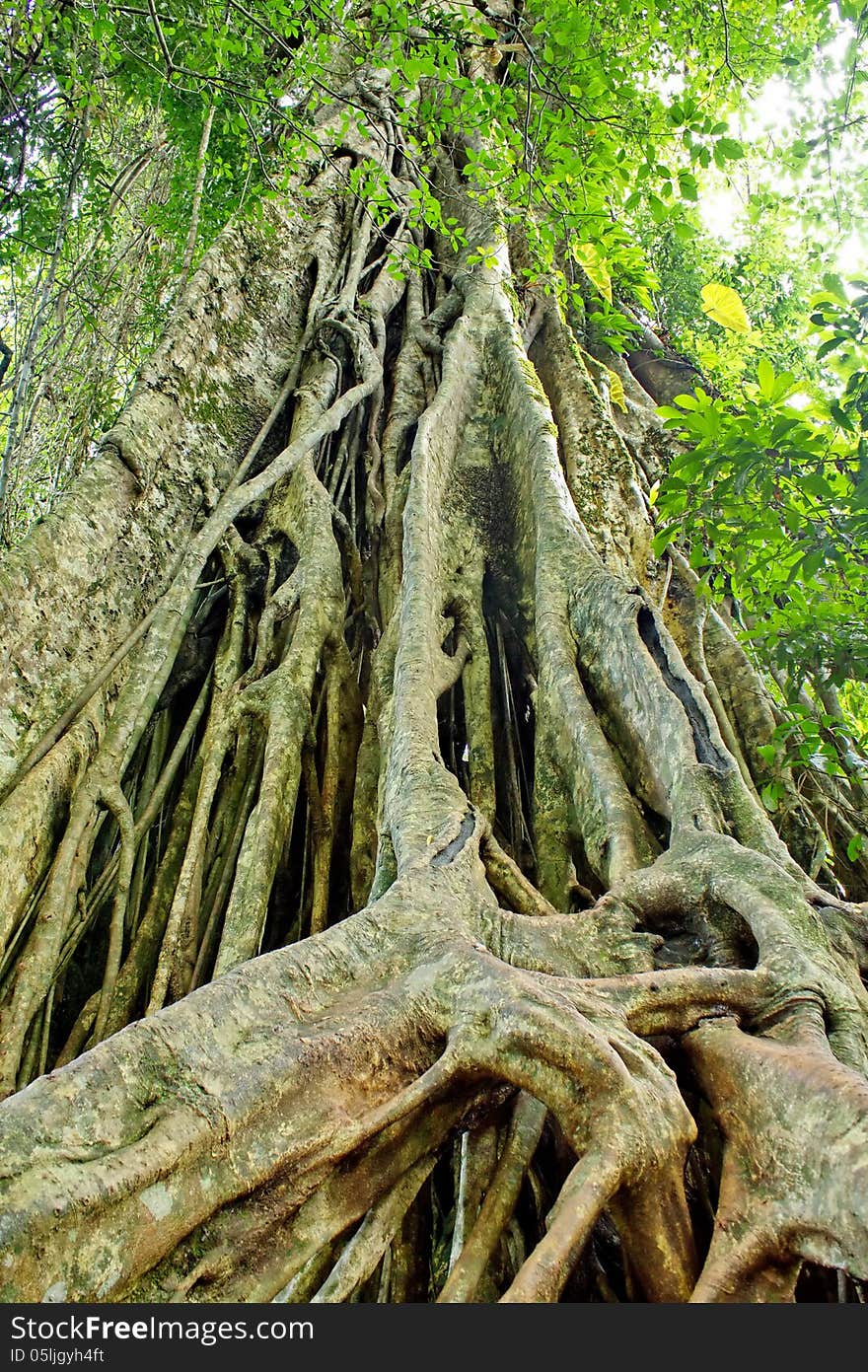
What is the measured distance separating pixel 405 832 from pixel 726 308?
19.5ft

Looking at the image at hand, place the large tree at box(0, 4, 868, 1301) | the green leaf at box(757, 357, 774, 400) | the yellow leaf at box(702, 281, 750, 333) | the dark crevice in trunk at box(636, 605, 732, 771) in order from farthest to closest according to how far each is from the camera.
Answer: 1. the yellow leaf at box(702, 281, 750, 333)
2. the green leaf at box(757, 357, 774, 400)
3. the dark crevice in trunk at box(636, 605, 732, 771)
4. the large tree at box(0, 4, 868, 1301)

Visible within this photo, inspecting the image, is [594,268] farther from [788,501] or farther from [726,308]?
[788,501]

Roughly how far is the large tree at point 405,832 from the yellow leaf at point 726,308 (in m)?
1.16

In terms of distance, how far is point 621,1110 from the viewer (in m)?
1.43

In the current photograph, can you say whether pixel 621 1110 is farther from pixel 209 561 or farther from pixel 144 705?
pixel 209 561

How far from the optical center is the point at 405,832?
2264mm

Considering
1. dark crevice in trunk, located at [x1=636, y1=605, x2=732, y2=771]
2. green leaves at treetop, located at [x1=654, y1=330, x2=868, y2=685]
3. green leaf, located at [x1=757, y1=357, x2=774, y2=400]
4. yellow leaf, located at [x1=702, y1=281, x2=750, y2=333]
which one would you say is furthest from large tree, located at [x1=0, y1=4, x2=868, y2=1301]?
yellow leaf, located at [x1=702, y1=281, x2=750, y2=333]

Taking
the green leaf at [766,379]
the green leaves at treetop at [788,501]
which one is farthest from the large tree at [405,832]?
the green leaf at [766,379]

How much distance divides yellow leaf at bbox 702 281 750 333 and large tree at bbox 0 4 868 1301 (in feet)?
3.79

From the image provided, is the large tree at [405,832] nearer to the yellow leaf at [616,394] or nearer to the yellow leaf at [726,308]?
the yellow leaf at [616,394]

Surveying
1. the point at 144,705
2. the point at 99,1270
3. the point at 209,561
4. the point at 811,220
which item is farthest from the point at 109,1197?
the point at 811,220

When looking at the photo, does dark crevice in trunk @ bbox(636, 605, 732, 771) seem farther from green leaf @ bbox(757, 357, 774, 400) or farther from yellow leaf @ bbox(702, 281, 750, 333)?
yellow leaf @ bbox(702, 281, 750, 333)

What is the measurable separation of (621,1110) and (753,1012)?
45 cm

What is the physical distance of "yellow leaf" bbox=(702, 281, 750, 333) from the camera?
6484mm
